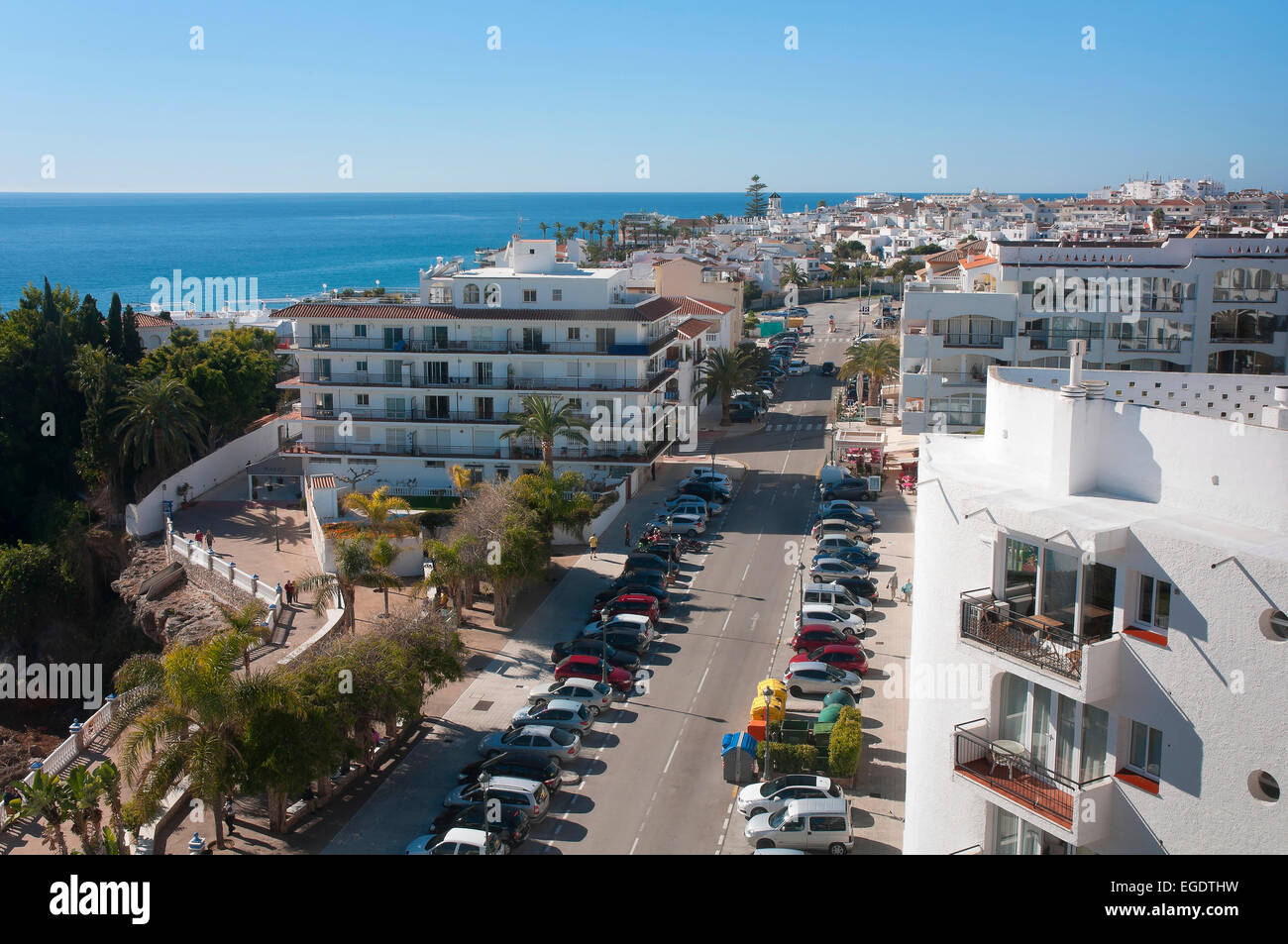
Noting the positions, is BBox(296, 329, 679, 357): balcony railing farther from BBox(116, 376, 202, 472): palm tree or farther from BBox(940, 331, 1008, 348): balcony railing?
BBox(940, 331, 1008, 348): balcony railing

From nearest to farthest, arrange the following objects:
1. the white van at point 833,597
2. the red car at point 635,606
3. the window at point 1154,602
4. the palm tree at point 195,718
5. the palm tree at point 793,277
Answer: the window at point 1154,602 → the palm tree at point 195,718 → the red car at point 635,606 → the white van at point 833,597 → the palm tree at point 793,277

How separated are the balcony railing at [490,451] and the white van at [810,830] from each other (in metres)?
28.8

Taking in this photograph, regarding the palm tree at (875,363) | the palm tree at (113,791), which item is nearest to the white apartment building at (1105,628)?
the palm tree at (113,791)

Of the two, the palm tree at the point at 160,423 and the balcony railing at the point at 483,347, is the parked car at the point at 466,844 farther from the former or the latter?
the palm tree at the point at 160,423

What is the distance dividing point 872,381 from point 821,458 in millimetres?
11777

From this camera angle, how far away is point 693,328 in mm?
66188

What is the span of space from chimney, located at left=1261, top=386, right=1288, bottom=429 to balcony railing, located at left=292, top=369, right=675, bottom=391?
3887 centimetres

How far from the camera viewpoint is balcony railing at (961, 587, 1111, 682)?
1268 cm

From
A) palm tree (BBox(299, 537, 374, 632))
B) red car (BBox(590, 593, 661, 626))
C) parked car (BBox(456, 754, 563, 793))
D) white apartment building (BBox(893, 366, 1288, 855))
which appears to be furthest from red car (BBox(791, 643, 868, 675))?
white apartment building (BBox(893, 366, 1288, 855))

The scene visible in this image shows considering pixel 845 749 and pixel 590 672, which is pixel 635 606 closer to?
pixel 590 672

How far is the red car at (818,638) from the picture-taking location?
33.4m

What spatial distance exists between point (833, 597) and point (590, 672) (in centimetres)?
932

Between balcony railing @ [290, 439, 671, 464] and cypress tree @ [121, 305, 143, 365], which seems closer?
balcony railing @ [290, 439, 671, 464]
